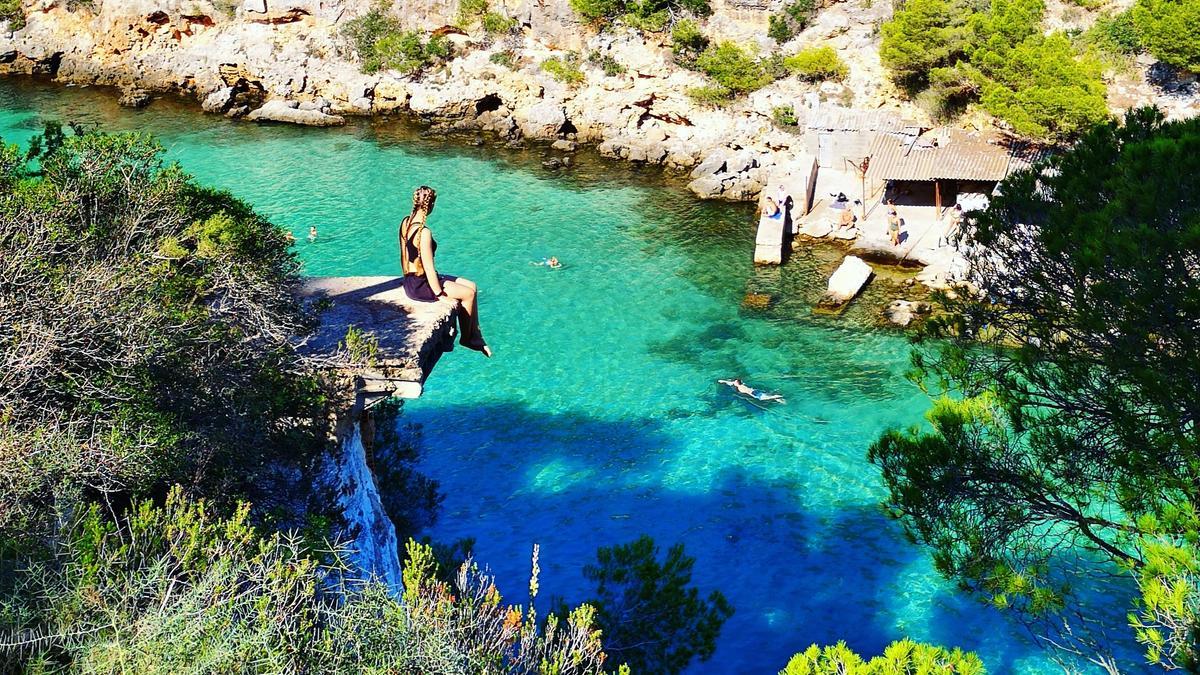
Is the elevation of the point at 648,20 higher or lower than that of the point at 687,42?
higher

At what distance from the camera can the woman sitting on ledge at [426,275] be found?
35.4 ft

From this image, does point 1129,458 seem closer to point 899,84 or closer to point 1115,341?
point 1115,341

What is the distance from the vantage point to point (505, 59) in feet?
127

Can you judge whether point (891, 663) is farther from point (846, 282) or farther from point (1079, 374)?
point (846, 282)

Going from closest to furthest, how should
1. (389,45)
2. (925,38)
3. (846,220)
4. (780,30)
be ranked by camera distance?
(846,220) → (925,38) → (780,30) → (389,45)

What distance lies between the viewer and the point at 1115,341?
9734mm

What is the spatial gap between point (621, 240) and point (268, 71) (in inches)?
798

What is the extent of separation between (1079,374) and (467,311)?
6328 millimetres

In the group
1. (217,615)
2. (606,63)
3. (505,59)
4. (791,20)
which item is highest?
(791,20)

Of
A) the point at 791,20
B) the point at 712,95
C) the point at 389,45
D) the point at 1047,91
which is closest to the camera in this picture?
the point at 1047,91

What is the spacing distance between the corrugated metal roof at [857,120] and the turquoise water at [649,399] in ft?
14.7

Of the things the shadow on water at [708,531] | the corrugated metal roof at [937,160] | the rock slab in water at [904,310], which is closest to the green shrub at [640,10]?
the corrugated metal roof at [937,160]

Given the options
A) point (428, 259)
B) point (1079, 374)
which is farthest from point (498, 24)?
point (1079, 374)

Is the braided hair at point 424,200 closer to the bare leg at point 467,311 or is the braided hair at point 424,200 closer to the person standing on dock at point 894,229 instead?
the bare leg at point 467,311
